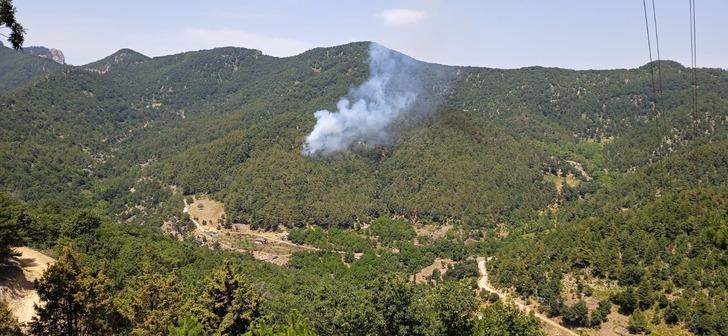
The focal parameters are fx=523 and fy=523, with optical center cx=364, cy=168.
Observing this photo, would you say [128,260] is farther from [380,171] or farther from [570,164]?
[570,164]

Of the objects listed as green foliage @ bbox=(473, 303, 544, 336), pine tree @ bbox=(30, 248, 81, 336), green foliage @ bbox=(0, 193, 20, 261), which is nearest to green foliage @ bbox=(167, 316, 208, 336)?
pine tree @ bbox=(30, 248, 81, 336)

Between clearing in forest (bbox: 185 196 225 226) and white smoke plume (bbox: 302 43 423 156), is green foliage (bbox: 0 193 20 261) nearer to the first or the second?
clearing in forest (bbox: 185 196 225 226)

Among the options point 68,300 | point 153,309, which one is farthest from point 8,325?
point 153,309

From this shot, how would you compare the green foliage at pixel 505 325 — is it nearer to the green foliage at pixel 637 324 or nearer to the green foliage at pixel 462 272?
the green foliage at pixel 637 324

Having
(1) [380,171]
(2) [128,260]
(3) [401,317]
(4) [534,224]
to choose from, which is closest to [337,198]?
(1) [380,171]

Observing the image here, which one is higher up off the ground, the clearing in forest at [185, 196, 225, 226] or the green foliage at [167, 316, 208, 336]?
the green foliage at [167, 316, 208, 336]

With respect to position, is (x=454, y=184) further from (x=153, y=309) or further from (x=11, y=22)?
(x=11, y=22)

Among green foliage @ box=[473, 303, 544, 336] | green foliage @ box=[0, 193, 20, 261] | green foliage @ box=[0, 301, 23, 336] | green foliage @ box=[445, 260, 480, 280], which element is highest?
green foliage @ box=[0, 193, 20, 261]
